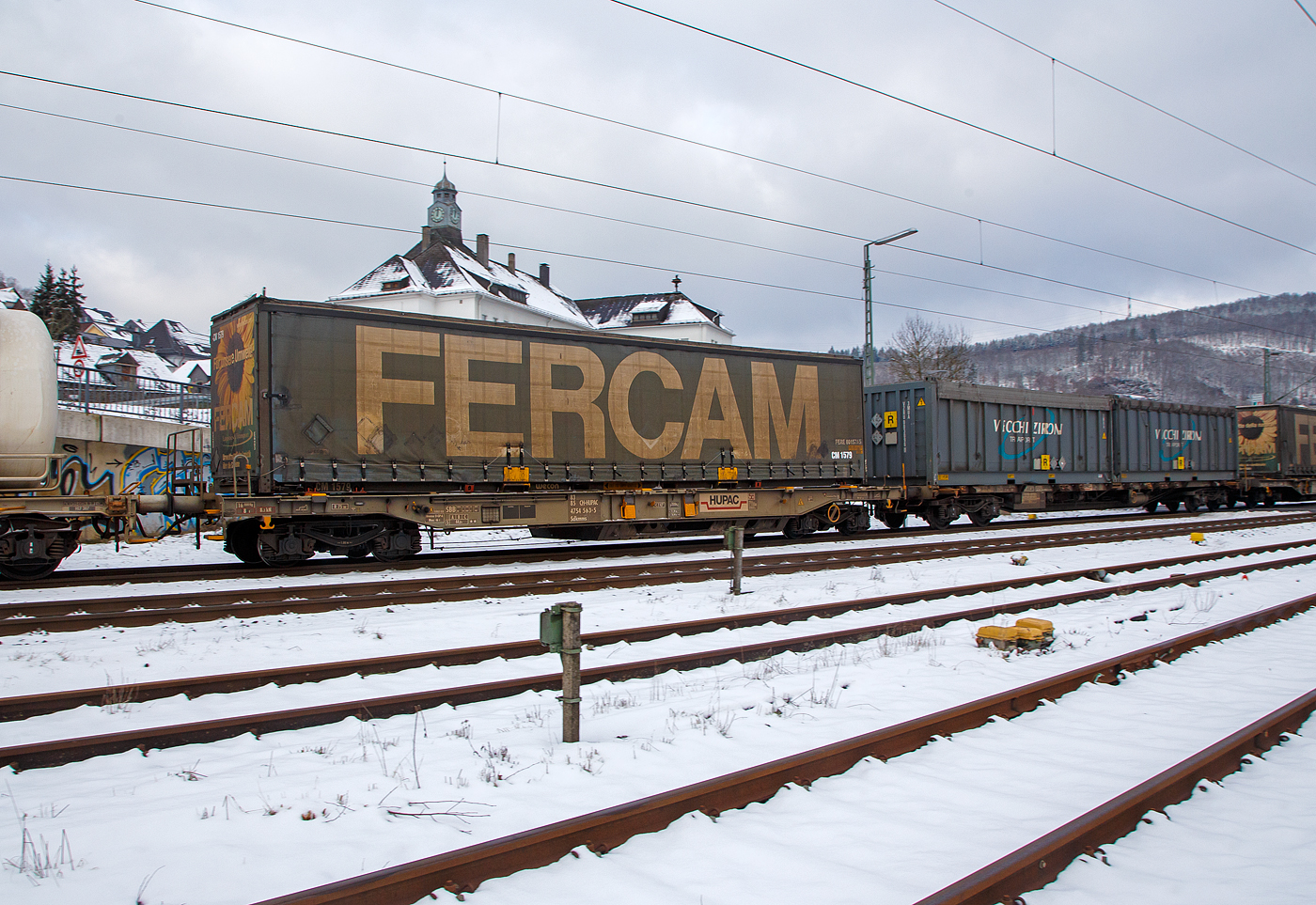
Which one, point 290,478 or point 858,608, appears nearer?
point 858,608

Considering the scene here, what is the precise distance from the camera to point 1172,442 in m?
25.0

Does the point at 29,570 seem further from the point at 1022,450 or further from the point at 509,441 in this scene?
the point at 1022,450

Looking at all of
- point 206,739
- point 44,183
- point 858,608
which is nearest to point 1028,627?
point 858,608

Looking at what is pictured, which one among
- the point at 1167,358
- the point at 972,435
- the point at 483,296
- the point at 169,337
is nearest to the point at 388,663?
the point at 972,435

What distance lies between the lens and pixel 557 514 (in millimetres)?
13422

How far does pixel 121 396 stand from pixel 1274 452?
3898cm

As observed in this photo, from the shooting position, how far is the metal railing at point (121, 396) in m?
17.0

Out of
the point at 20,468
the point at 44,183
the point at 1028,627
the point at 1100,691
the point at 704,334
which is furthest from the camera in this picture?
the point at 704,334

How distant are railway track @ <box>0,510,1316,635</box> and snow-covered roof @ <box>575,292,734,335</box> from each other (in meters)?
55.9

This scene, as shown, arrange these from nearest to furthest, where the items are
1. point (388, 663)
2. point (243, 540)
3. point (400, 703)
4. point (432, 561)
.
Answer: point (400, 703) < point (388, 663) < point (243, 540) < point (432, 561)

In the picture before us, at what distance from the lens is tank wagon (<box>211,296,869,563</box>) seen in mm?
11555

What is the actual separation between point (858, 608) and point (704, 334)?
60.4 metres

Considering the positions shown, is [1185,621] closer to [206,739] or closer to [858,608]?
[858,608]

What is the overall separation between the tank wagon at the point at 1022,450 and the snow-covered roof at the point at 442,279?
126 feet
